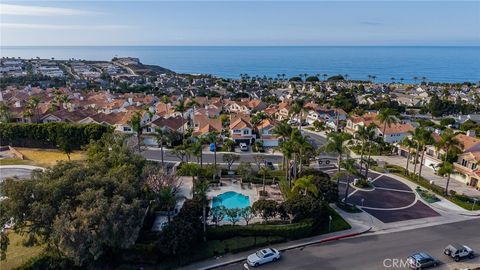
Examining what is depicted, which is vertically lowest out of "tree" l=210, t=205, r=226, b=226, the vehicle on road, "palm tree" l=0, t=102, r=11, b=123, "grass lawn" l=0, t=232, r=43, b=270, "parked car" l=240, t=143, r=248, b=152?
"grass lawn" l=0, t=232, r=43, b=270

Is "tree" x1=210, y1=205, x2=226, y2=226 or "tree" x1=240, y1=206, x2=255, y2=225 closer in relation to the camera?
"tree" x1=210, y1=205, x2=226, y2=226

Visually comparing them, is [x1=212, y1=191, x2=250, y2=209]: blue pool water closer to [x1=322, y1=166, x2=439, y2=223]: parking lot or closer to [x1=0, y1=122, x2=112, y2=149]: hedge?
[x1=322, y1=166, x2=439, y2=223]: parking lot

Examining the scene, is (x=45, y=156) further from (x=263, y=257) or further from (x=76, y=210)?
(x=263, y=257)

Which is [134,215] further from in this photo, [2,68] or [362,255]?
[2,68]

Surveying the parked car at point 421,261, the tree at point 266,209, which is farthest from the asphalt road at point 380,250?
the tree at point 266,209

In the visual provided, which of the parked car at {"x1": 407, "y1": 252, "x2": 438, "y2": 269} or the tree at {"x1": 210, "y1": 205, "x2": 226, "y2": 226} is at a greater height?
the tree at {"x1": 210, "y1": 205, "x2": 226, "y2": 226}

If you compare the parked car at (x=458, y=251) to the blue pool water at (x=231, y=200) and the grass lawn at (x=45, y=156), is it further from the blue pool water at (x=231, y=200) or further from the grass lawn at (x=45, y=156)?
the grass lawn at (x=45, y=156)
